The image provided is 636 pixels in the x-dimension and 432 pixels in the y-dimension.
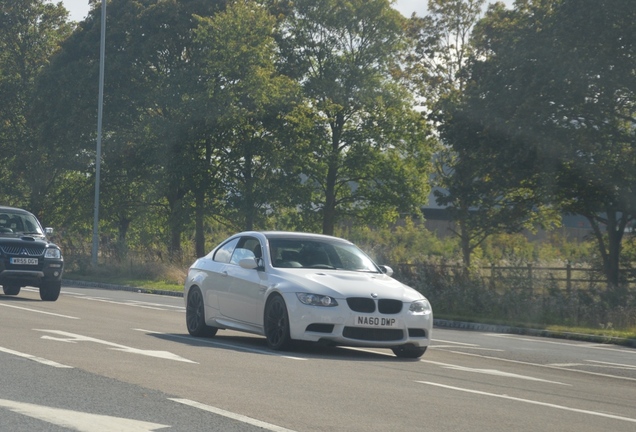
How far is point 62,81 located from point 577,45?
30.4m

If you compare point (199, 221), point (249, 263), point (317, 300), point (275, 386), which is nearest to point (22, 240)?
point (249, 263)

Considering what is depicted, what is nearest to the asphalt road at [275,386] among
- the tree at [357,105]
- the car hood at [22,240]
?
the car hood at [22,240]

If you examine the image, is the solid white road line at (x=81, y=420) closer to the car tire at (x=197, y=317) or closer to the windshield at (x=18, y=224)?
the car tire at (x=197, y=317)

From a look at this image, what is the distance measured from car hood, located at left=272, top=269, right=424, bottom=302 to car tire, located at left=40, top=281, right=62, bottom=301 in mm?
10659

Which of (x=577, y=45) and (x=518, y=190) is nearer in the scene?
(x=577, y=45)

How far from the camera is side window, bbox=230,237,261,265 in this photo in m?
14.9

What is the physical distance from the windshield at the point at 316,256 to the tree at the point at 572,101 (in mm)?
17012

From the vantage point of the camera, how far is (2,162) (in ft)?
205

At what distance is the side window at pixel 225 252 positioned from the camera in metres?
15.5

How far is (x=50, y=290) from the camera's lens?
77.0 ft

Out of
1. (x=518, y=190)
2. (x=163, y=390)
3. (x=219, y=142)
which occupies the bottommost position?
(x=163, y=390)

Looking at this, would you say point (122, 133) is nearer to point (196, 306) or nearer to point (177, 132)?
point (177, 132)

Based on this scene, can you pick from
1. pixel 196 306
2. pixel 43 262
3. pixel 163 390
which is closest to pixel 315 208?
pixel 43 262

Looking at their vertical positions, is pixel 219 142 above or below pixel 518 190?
above
